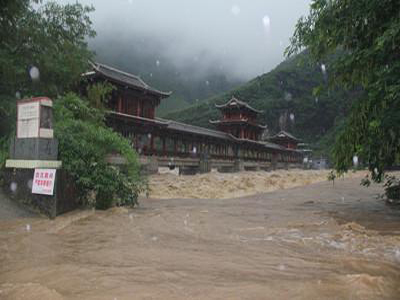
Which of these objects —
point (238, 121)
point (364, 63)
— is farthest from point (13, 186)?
point (238, 121)

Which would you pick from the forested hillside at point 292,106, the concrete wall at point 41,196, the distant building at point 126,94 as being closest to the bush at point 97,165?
the concrete wall at point 41,196

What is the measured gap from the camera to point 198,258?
16.1 ft

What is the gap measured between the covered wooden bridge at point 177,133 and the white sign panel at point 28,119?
14803 millimetres

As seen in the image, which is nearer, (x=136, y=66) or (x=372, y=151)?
(x=372, y=151)

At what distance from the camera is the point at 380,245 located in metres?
5.82

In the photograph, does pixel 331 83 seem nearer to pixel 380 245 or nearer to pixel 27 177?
pixel 380 245

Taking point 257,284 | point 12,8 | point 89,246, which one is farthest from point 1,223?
point 12,8

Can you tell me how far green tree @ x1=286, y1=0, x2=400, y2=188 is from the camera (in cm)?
665

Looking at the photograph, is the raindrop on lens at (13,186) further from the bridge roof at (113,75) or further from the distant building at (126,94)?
the distant building at (126,94)

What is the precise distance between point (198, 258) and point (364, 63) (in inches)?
201

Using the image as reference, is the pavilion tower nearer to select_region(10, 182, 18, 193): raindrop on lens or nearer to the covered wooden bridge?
the covered wooden bridge

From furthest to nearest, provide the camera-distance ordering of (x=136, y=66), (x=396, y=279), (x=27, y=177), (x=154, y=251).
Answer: (x=136, y=66) → (x=27, y=177) → (x=154, y=251) → (x=396, y=279)

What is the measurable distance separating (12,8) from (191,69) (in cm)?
15699

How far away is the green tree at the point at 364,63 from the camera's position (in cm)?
665
